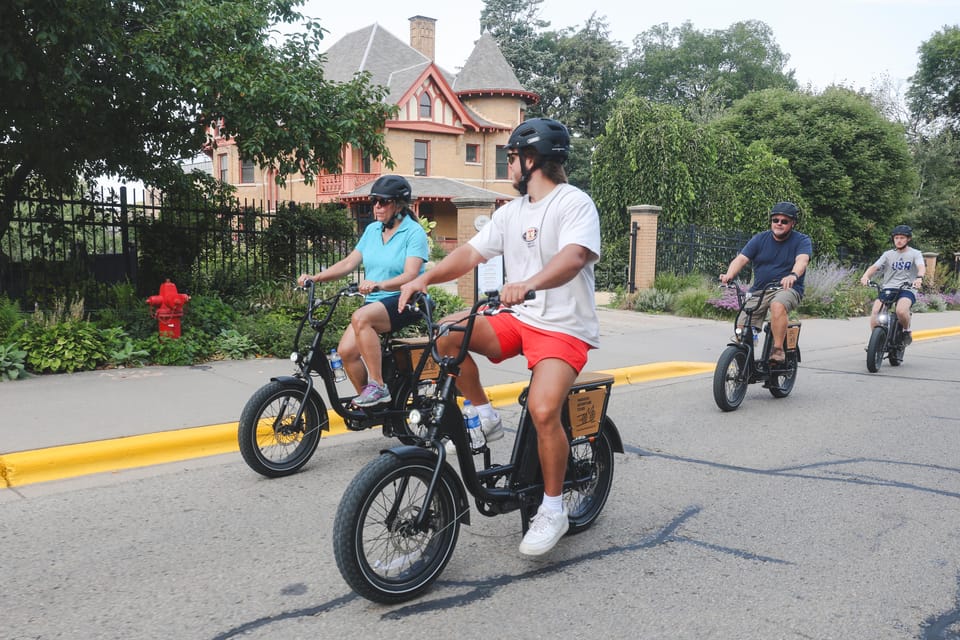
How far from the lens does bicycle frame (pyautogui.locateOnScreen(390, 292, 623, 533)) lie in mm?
3279

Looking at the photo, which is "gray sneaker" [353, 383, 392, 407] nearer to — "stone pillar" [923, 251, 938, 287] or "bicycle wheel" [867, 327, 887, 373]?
"bicycle wheel" [867, 327, 887, 373]

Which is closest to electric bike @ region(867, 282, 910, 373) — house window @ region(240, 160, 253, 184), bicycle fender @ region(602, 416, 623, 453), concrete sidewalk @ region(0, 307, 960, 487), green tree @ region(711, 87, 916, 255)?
concrete sidewalk @ region(0, 307, 960, 487)

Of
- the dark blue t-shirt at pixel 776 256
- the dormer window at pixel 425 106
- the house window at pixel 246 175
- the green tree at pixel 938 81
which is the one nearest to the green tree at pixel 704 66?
the green tree at pixel 938 81

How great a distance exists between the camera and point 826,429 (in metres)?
6.58

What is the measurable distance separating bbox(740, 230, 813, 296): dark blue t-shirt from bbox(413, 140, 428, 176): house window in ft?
98.2

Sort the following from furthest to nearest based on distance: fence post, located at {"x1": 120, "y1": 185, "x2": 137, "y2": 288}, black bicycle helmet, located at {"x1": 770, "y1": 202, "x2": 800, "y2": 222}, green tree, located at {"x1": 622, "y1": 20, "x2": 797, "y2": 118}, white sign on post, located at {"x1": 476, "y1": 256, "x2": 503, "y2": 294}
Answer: green tree, located at {"x1": 622, "y1": 20, "x2": 797, "y2": 118}, white sign on post, located at {"x1": 476, "y1": 256, "x2": 503, "y2": 294}, fence post, located at {"x1": 120, "y1": 185, "x2": 137, "y2": 288}, black bicycle helmet, located at {"x1": 770, "y1": 202, "x2": 800, "y2": 222}

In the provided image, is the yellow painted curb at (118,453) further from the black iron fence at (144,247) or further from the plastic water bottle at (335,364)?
the black iron fence at (144,247)

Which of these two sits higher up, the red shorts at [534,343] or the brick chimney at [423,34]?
the brick chimney at [423,34]

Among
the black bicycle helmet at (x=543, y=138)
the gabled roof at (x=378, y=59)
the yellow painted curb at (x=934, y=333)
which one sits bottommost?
the yellow painted curb at (x=934, y=333)

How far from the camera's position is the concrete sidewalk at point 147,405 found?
17.1ft

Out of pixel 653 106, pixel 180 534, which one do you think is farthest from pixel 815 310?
pixel 180 534

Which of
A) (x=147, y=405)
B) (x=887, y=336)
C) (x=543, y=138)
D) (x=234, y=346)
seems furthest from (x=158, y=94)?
(x=887, y=336)

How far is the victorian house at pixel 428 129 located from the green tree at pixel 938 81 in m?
29.3

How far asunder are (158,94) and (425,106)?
93.7 ft
